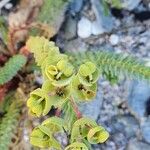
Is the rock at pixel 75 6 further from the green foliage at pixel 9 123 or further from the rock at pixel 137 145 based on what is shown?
the rock at pixel 137 145

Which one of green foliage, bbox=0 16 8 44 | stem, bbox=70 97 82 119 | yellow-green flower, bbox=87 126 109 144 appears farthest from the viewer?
green foliage, bbox=0 16 8 44

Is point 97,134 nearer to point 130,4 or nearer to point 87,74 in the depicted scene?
point 87,74

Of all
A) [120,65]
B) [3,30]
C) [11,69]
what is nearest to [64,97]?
[120,65]

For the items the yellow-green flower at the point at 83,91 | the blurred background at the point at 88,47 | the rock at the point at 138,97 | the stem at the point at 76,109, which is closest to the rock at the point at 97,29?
the blurred background at the point at 88,47

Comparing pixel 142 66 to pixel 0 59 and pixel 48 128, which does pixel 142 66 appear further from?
pixel 0 59

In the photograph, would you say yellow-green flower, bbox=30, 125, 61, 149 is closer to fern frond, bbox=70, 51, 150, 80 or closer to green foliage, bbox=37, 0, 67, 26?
fern frond, bbox=70, 51, 150, 80

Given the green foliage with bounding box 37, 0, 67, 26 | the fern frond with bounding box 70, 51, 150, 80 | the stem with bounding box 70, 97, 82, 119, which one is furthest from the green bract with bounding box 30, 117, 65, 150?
the green foliage with bounding box 37, 0, 67, 26
